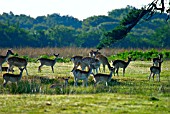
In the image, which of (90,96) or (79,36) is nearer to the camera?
(90,96)

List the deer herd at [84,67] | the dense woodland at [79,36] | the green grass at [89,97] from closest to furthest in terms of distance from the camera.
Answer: the green grass at [89,97] < the deer herd at [84,67] < the dense woodland at [79,36]

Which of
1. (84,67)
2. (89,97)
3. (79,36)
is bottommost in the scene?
(89,97)

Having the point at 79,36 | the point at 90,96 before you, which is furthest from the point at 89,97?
the point at 79,36

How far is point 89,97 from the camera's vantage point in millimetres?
21344

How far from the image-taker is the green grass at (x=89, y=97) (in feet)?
60.9

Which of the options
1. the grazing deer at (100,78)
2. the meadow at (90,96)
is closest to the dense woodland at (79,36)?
the meadow at (90,96)

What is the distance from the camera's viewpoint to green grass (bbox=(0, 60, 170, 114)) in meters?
18.6

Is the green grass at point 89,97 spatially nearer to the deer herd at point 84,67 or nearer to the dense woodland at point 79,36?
the deer herd at point 84,67

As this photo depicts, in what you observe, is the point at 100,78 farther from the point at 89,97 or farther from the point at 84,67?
the point at 84,67

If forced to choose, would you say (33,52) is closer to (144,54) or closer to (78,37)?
(144,54)

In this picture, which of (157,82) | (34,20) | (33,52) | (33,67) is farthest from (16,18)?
(157,82)

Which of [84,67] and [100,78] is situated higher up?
[84,67]

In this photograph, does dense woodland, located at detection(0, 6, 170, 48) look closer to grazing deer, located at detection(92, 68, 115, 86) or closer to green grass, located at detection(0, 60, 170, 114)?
green grass, located at detection(0, 60, 170, 114)

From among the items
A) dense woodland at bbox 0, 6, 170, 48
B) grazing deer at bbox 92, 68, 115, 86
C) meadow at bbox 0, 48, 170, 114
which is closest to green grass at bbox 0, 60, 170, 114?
meadow at bbox 0, 48, 170, 114
